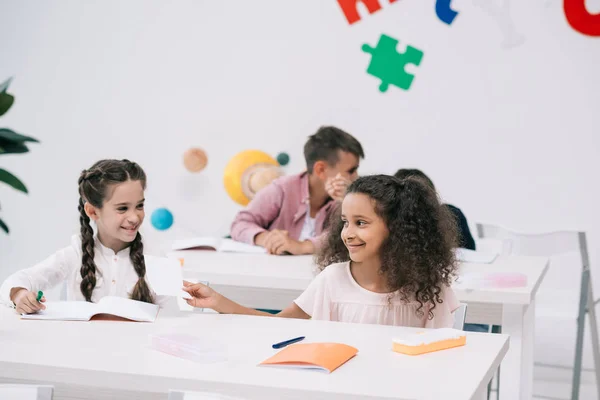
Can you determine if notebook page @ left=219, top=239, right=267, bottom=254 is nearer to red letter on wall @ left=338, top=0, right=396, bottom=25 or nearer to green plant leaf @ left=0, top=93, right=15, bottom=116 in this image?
green plant leaf @ left=0, top=93, right=15, bottom=116

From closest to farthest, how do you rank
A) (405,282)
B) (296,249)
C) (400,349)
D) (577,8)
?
1. (400,349)
2. (405,282)
3. (296,249)
4. (577,8)

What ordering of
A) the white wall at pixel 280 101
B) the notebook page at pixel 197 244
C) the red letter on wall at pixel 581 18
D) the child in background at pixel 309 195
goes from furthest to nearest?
the white wall at pixel 280 101 < the red letter on wall at pixel 581 18 < the child in background at pixel 309 195 < the notebook page at pixel 197 244

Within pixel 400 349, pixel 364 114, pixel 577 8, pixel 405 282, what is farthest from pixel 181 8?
pixel 400 349

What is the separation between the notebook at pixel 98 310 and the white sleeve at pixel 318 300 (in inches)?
13.7

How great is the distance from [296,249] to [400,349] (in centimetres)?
145

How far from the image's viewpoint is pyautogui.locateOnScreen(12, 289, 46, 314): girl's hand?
1.78m

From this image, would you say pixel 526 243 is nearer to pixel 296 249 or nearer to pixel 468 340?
pixel 296 249

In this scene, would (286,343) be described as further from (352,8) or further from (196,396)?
(352,8)

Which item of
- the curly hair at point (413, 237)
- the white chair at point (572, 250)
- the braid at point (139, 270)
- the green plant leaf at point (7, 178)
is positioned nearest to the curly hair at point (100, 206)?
the braid at point (139, 270)

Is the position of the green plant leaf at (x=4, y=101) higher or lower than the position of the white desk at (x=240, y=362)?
higher

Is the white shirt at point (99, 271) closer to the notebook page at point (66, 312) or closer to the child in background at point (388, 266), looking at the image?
the notebook page at point (66, 312)

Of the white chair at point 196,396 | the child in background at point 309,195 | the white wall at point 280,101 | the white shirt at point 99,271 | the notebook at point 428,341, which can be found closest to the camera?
the white chair at point 196,396

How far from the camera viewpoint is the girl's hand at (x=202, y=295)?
1852mm

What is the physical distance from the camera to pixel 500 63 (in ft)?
14.5
